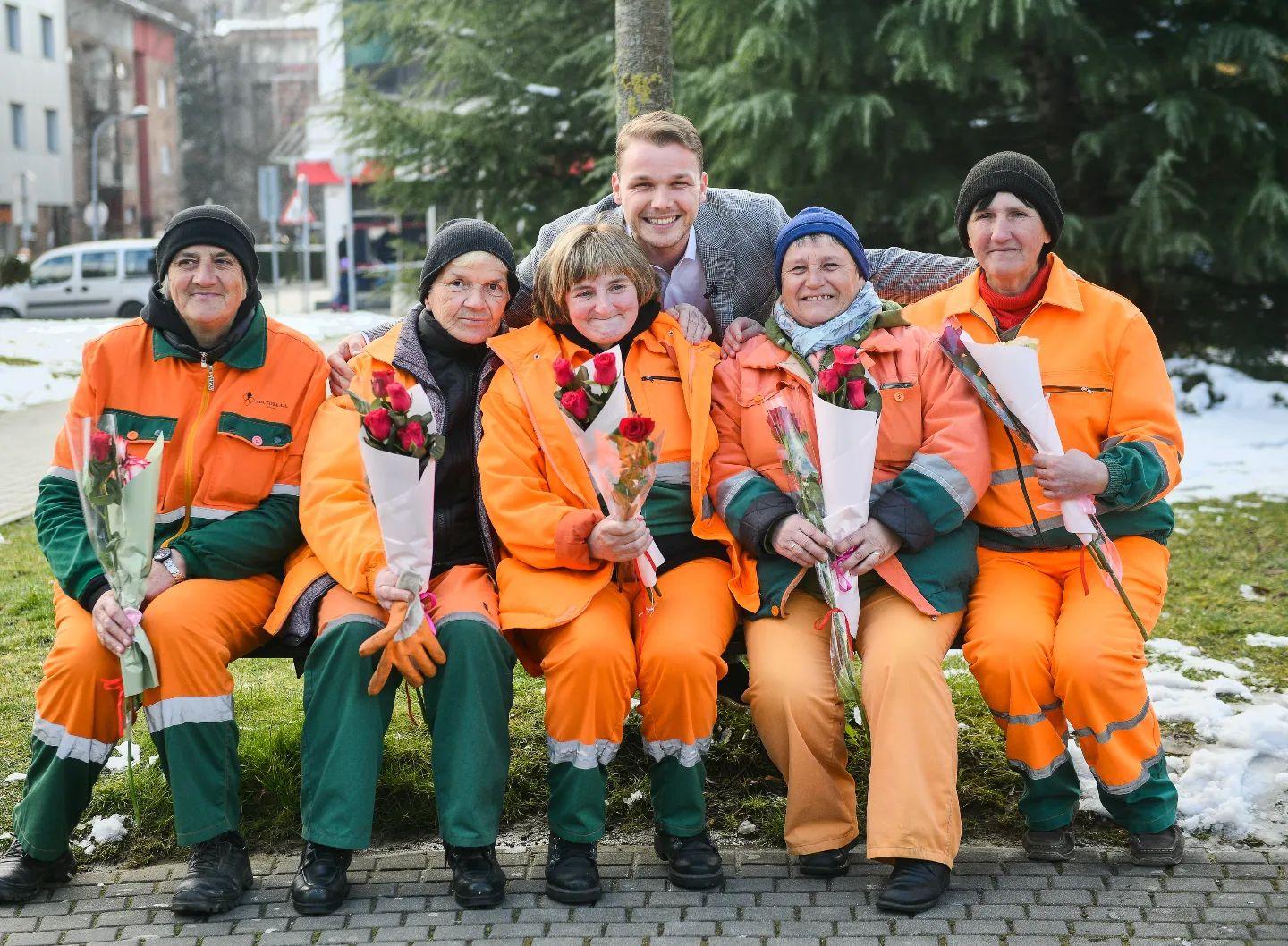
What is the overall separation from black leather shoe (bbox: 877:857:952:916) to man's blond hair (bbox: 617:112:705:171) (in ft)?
7.48

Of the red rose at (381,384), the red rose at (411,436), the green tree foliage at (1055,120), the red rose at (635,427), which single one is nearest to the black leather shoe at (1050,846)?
the red rose at (635,427)

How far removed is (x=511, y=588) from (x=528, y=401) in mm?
543

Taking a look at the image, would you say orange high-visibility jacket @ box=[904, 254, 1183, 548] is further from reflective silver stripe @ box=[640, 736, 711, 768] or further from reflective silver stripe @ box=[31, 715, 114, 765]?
reflective silver stripe @ box=[31, 715, 114, 765]

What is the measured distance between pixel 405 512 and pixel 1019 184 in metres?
2.02

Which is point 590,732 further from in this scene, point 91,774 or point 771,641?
point 91,774

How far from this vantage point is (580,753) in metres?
3.69

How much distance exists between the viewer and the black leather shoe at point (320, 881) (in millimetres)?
3594

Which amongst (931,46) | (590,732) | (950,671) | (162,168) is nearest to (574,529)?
(590,732)

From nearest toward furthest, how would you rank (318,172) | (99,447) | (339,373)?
(99,447) < (339,373) < (318,172)

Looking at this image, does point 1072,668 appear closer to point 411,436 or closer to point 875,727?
point 875,727

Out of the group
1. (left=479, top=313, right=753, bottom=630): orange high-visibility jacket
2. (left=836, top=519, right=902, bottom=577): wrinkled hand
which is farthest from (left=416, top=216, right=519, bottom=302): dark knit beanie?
(left=836, top=519, right=902, bottom=577): wrinkled hand

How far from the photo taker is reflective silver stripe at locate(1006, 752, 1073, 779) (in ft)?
12.3

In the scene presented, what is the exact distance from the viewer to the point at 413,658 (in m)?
3.68

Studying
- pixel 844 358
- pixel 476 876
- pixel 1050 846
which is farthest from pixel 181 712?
pixel 1050 846
